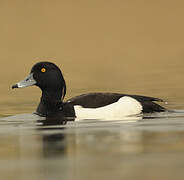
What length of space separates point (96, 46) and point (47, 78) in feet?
69.4

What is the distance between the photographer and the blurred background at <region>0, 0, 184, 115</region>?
A: 62.0 feet

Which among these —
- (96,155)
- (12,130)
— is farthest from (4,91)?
(96,155)

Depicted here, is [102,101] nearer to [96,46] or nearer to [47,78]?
[47,78]

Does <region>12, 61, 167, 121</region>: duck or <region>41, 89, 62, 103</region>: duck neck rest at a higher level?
<region>41, 89, 62, 103</region>: duck neck

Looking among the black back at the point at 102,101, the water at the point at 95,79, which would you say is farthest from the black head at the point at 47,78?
the black back at the point at 102,101

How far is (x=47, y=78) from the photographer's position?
14500 mm

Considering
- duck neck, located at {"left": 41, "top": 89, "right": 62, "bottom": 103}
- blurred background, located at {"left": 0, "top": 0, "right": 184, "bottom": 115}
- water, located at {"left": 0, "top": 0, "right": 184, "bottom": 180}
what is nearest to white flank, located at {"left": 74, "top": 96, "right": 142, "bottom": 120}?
water, located at {"left": 0, "top": 0, "right": 184, "bottom": 180}

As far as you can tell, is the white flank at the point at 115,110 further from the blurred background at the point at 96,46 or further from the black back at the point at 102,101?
the blurred background at the point at 96,46

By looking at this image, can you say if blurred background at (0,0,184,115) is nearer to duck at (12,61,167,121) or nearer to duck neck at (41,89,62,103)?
duck neck at (41,89,62,103)

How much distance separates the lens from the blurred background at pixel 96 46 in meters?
18.9

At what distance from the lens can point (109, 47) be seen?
35.2 metres

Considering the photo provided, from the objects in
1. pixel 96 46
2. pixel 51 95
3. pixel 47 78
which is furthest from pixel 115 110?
pixel 96 46

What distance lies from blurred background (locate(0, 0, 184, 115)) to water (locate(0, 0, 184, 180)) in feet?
0.11

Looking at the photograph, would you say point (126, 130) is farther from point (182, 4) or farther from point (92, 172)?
point (182, 4)
